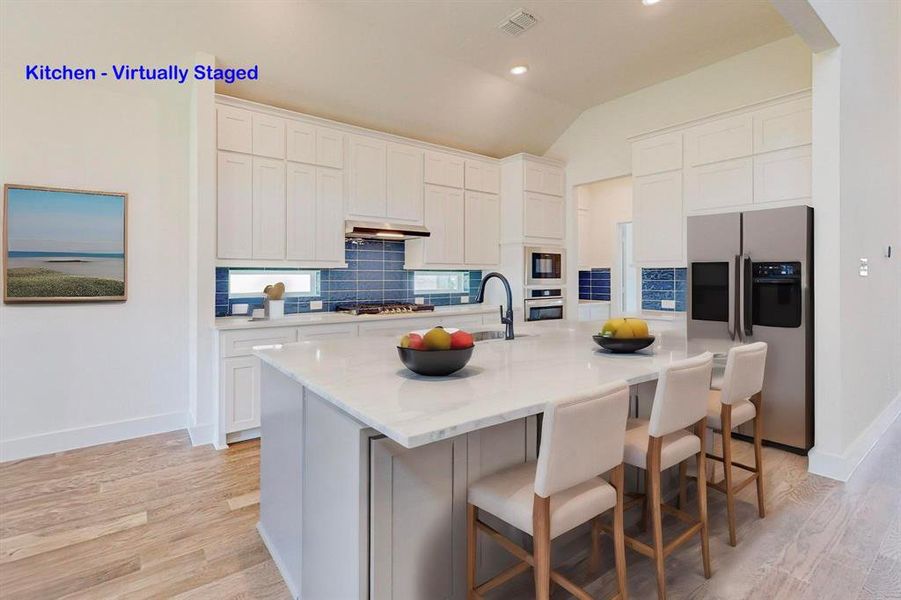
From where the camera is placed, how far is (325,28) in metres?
3.61

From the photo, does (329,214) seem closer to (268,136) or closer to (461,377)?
(268,136)

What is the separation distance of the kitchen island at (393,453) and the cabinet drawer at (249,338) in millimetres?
1595

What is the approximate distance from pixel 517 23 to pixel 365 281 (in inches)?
108

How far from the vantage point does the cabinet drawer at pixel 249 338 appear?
3.47 meters

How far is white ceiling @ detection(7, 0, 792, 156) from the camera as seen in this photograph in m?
3.22

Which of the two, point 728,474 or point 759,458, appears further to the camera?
point 759,458

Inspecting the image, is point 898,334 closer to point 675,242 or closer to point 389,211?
point 675,242

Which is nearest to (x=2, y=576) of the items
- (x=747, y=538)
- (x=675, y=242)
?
(x=747, y=538)

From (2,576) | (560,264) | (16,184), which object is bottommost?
(2,576)

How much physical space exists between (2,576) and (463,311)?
3748 mm

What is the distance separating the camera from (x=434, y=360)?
161cm

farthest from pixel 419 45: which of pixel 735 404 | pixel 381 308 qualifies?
pixel 735 404

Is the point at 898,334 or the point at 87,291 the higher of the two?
the point at 87,291

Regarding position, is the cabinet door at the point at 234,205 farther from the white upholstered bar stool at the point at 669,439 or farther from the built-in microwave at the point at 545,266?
the white upholstered bar stool at the point at 669,439
